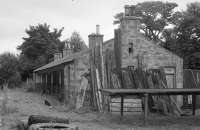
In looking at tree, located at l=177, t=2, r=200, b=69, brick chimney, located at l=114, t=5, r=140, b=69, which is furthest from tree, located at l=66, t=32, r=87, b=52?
brick chimney, located at l=114, t=5, r=140, b=69

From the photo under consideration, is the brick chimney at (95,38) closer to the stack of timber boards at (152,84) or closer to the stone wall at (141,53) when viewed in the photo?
the stone wall at (141,53)

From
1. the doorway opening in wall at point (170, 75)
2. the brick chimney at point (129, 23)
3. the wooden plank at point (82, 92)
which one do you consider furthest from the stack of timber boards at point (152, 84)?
the brick chimney at point (129, 23)

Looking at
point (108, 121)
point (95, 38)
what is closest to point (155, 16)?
point (95, 38)

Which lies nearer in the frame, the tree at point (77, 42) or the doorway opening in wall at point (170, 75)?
the doorway opening in wall at point (170, 75)

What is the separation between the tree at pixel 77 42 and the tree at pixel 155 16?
507 inches

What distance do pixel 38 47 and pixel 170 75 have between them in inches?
1337

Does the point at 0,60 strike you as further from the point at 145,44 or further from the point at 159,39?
the point at 145,44

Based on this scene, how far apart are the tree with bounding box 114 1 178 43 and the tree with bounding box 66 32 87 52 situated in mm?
12877

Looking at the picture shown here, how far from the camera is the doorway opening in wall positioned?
2023 cm

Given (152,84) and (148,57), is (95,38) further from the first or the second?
(152,84)

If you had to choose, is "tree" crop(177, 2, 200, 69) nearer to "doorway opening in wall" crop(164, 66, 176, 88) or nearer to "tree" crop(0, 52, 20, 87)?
"doorway opening in wall" crop(164, 66, 176, 88)

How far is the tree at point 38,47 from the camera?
47.3 m

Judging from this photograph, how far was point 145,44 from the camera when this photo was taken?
19938 millimetres

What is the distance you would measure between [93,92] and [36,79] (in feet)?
70.8
